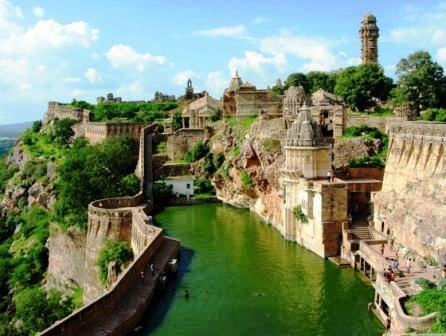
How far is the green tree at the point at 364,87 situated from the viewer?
2426 inches

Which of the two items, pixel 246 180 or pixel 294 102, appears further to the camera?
pixel 294 102

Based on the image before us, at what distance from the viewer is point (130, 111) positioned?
91.9m

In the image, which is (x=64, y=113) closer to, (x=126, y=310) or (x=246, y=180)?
(x=246, y=180)

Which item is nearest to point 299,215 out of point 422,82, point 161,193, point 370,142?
point 370,142

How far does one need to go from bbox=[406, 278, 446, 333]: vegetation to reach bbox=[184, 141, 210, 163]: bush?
40.0m

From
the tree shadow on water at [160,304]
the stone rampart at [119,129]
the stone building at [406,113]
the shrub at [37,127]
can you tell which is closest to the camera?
the tree shadow on water at [160,304]

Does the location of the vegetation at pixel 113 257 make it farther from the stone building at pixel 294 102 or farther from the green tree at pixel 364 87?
the green tree at pixel 364 87

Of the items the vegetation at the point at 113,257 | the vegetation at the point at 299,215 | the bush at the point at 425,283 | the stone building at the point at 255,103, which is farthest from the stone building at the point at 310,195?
the stone building at the point at 255,103

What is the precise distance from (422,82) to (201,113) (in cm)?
2854

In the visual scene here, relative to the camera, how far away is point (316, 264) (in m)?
34.5

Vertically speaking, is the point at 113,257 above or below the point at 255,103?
below

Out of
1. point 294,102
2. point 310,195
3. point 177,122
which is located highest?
point 294,102

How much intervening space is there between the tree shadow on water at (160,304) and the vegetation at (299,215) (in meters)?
8.33

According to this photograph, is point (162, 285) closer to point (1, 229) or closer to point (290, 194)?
point (290, 194)
